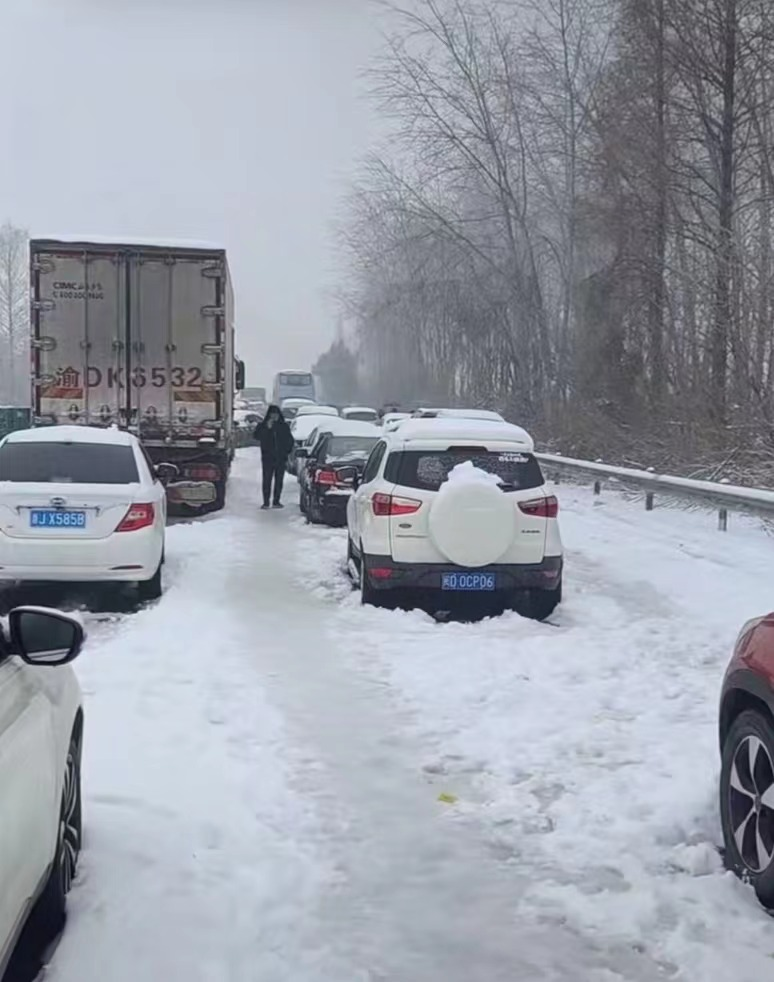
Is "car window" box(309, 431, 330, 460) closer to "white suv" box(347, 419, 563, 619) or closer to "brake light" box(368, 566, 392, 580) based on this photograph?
"white suv" box(347, 419, 563, 619)

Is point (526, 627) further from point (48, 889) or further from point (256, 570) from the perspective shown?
point (48, 889)

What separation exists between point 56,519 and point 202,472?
326 inches

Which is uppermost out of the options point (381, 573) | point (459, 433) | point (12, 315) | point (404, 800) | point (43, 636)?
point (12, 315)

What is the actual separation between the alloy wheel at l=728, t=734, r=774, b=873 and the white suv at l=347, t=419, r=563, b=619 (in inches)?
196

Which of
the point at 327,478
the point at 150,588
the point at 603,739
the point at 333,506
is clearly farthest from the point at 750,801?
the point at 327,478

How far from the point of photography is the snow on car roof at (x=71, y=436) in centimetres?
1037

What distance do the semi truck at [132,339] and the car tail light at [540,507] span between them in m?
9.17

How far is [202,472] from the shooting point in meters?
18.0

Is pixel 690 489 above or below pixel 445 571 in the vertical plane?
above

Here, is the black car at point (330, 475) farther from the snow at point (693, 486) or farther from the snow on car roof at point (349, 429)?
the snow at point (693, 486)

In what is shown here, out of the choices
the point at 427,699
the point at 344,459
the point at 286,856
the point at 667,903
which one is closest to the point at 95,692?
the point at 427,699

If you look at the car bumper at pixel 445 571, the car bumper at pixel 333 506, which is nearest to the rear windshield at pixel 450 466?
the car bumper at pixel 445 571

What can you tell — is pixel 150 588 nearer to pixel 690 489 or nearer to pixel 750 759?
pixel 750 759

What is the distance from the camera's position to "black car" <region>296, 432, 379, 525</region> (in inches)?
669
